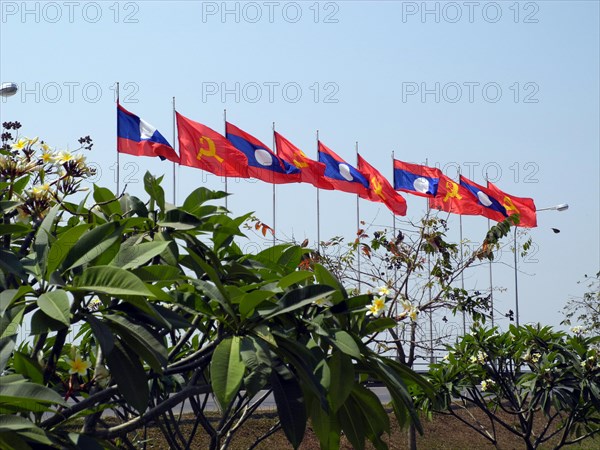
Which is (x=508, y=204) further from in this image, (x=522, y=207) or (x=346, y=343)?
(x=346, y=343)

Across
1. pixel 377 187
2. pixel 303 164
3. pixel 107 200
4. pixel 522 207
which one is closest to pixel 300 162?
pixel 303 164

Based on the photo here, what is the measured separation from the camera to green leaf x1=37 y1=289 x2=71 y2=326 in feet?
10.3

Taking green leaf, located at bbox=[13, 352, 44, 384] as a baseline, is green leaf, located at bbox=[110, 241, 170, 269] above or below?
above

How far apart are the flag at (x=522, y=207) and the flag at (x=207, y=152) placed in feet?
25.3

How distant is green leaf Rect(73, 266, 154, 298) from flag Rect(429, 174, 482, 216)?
18959 mm

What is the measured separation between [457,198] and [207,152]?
6758mm

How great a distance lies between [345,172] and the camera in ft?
69.8

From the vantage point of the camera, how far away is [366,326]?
4.40 meters

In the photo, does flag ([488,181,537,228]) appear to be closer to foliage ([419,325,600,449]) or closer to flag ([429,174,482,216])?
flag ([429,174,482,216])

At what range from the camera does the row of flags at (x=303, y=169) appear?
18.5 m

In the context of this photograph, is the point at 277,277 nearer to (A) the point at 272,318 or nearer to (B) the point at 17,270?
(A) the point at 272,318

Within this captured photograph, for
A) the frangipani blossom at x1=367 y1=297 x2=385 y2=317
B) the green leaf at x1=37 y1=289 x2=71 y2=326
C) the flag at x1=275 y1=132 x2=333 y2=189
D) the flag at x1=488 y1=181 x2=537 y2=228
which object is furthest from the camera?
the flag at x1=488 y1=181 x2=537 y2=228

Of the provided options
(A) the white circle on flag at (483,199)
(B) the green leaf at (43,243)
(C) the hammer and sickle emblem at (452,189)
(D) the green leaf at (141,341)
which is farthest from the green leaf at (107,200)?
(A) the white circle on flag at (483,199)

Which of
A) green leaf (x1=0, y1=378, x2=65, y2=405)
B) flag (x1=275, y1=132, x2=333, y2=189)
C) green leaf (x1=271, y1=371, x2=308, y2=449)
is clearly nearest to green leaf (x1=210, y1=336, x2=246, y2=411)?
green leaf (x1=271, y1=371, x2=308, y2=449)
